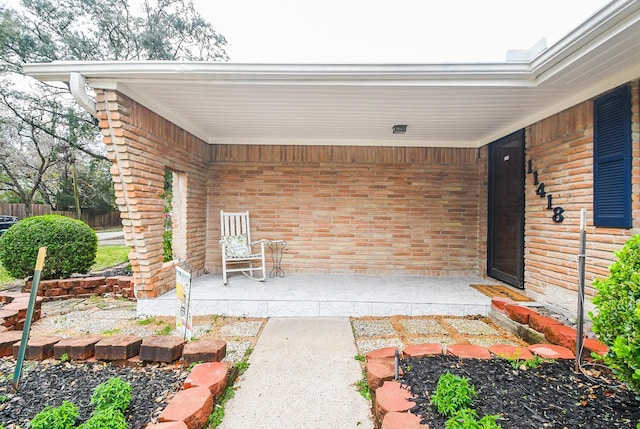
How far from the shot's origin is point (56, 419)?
1275 mm

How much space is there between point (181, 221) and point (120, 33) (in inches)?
257

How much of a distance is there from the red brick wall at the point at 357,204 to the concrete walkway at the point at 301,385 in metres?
2.06

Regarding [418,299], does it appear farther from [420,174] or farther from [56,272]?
[56,272]

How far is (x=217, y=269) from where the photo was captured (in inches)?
190

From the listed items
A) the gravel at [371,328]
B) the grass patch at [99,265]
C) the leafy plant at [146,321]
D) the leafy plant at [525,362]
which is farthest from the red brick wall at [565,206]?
the grass patch at [99,265]

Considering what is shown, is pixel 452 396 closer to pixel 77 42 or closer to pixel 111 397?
pixel 111 397

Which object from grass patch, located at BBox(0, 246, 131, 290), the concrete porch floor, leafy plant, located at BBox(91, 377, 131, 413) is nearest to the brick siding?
the concrete porch floor

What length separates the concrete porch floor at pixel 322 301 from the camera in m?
3.35

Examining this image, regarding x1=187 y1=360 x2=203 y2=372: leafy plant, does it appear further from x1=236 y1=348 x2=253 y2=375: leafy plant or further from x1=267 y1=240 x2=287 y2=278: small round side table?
x1=267 y1=240 x2=287 y2=278: small round side table

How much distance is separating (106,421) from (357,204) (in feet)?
13.1

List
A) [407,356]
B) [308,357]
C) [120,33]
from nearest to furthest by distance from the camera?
1. [407,356]
2. [308,357]
3. [120,33]

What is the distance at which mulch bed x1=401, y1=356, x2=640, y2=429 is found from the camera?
4.41ft

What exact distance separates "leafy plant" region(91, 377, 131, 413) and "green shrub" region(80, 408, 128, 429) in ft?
0.39

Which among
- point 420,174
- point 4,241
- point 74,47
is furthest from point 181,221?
point 74,47
